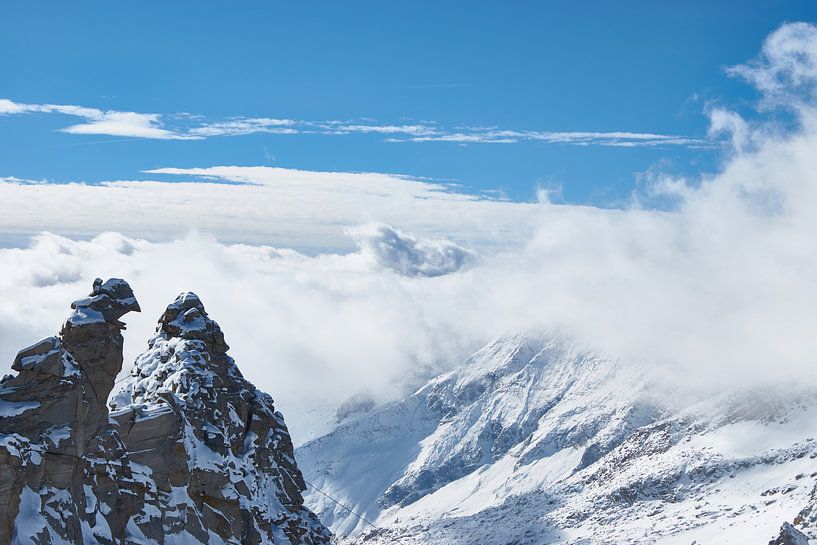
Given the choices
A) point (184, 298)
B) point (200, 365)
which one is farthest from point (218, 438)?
point (184, 298)

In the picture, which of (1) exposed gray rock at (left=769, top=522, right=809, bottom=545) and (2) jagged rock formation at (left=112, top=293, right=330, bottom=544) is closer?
(2) jagged rock formation at (left=112, top=293, right=330, bottom=544)

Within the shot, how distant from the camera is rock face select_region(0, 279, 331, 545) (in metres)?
61.3

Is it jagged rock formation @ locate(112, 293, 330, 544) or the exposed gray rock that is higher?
jagged rock formation @ locate(112, 293, 330, 544)

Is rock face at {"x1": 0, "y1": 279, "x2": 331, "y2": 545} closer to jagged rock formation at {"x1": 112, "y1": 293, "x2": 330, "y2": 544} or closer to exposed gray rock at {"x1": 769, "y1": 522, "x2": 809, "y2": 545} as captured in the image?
jagged rock formation at {"x1": 112, "y1": 293, "x2": 330, "y2": 544}

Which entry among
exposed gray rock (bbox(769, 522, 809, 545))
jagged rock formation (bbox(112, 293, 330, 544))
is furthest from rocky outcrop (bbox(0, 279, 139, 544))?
exposed gray rock (bbox(769, 522, 809, 545))

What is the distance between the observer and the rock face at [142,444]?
61.3 meters

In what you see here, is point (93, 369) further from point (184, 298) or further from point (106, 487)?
point (184, 298)

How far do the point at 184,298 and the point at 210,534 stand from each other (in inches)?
1043

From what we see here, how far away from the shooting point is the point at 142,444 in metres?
76.4

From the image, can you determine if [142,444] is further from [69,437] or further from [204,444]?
[69,437]

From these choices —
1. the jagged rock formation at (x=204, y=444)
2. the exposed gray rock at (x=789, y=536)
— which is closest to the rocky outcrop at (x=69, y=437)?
the jagged rock formation at (x=204, y=444)

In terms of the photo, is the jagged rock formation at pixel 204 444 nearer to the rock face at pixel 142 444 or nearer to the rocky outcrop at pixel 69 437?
the rock face at pixel 142 444

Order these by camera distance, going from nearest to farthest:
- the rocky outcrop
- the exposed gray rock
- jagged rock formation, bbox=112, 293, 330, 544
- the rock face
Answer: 1. the rocky outcrop
2. the rock face
3. jagged rock formation, bbox=112, 293, 330, 544
4. the exposed gray rock

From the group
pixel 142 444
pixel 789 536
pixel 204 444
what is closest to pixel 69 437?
pixel 142 444
